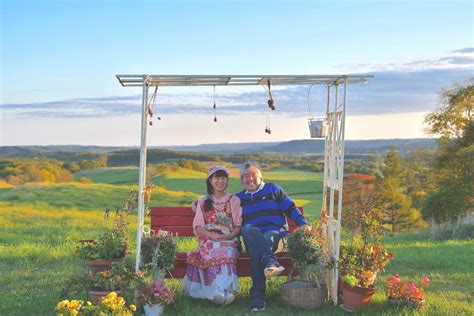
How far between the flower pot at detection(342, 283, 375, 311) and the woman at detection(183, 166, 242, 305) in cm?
121

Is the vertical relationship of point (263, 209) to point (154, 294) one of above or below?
above

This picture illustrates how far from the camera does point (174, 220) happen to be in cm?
664

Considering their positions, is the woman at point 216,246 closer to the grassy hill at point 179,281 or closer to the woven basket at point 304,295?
the grassy hill at point 179,281

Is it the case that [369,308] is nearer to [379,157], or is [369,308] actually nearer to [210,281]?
[210,281]

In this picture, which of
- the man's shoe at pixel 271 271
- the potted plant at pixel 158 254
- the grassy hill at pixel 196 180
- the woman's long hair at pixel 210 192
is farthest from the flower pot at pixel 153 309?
the grassy hill at pixel 196 180

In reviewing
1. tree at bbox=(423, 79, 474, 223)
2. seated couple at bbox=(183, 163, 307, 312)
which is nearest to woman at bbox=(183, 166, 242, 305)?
seated couple at bbox=(183, 163, 307, 312)

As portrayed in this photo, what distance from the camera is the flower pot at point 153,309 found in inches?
208

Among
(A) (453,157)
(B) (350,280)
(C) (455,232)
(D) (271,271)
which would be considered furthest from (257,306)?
(A) (453,157)

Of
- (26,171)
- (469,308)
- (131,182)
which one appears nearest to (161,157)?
(131,182)

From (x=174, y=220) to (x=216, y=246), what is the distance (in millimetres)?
901

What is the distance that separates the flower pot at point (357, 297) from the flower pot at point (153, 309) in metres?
1.95

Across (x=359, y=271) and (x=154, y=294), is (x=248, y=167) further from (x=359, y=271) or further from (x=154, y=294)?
(x=154, y=294)

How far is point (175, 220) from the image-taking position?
6645 mm

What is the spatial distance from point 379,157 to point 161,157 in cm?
1655
